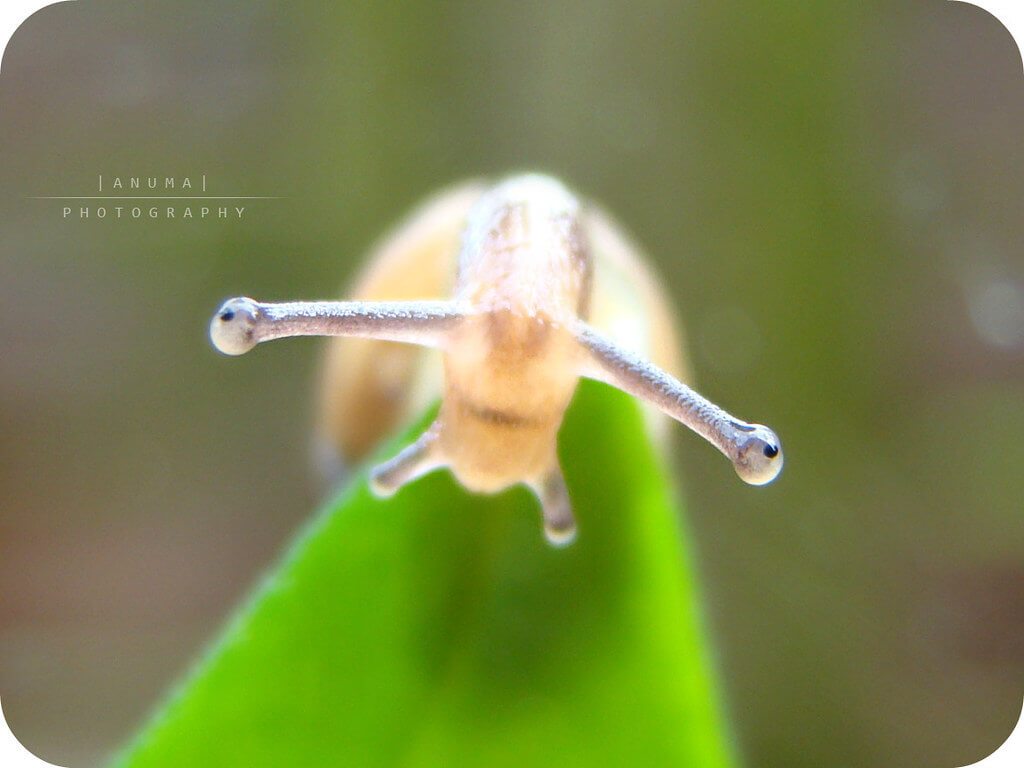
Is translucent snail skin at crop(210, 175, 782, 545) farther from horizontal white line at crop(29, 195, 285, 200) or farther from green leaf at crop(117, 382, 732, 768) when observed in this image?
horizontal white line at crop(29, 195, 285, 200)

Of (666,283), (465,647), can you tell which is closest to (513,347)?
(465,647)

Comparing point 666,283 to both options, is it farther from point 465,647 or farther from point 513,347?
point 465,647

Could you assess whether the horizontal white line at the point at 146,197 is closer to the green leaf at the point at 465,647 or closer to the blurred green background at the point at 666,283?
the blurred green background at the point at 666,283

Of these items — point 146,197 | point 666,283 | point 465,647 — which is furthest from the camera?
point 666,283

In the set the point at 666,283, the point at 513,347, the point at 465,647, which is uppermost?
the point at 666,283

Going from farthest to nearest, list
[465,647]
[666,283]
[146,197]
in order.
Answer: [666,283] < [146,197] < [465,647]

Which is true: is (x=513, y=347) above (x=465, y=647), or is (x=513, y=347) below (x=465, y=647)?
above

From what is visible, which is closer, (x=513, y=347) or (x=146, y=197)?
(x=513, y=347)

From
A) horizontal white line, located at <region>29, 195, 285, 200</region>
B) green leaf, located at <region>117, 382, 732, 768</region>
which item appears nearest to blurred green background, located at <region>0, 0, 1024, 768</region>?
horizontal white line, located at <region>29, 195, 285, 200</region>
